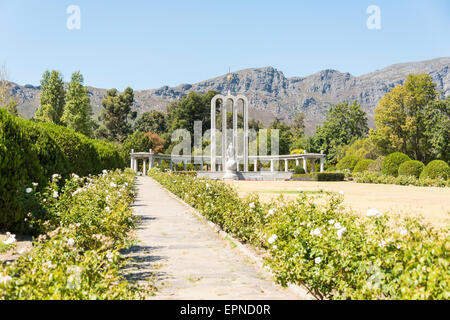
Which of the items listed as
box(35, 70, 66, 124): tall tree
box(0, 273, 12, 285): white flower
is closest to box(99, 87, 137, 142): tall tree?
box(35, 70, 66, 124): tall tree

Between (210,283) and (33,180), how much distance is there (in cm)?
455

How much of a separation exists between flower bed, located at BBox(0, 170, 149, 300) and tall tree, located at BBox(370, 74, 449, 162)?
39956 mm

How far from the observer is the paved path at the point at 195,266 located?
4062 millimetres

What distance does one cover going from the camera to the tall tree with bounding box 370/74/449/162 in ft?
133

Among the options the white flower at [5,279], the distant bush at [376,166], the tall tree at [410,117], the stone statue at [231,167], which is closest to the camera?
the white flower at [5,279]

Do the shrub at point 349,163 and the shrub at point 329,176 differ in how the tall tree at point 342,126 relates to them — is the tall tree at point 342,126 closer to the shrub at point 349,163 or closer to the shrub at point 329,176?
the shrub at point 349,163

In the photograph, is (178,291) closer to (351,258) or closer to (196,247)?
(351,258)

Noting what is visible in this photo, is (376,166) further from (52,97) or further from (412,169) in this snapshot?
(52,97)

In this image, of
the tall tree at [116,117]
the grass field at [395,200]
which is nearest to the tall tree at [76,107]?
the grass field at [395,200]

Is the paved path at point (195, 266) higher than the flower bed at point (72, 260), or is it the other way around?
the flower bed at point (72, 260)

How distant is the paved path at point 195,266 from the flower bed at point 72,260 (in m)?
0.39

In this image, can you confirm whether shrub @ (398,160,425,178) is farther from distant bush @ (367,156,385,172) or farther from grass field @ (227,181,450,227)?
grass field @ (227,181,450,227)

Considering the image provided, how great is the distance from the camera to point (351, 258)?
360cm

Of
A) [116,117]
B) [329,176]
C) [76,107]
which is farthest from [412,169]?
[116,117]
